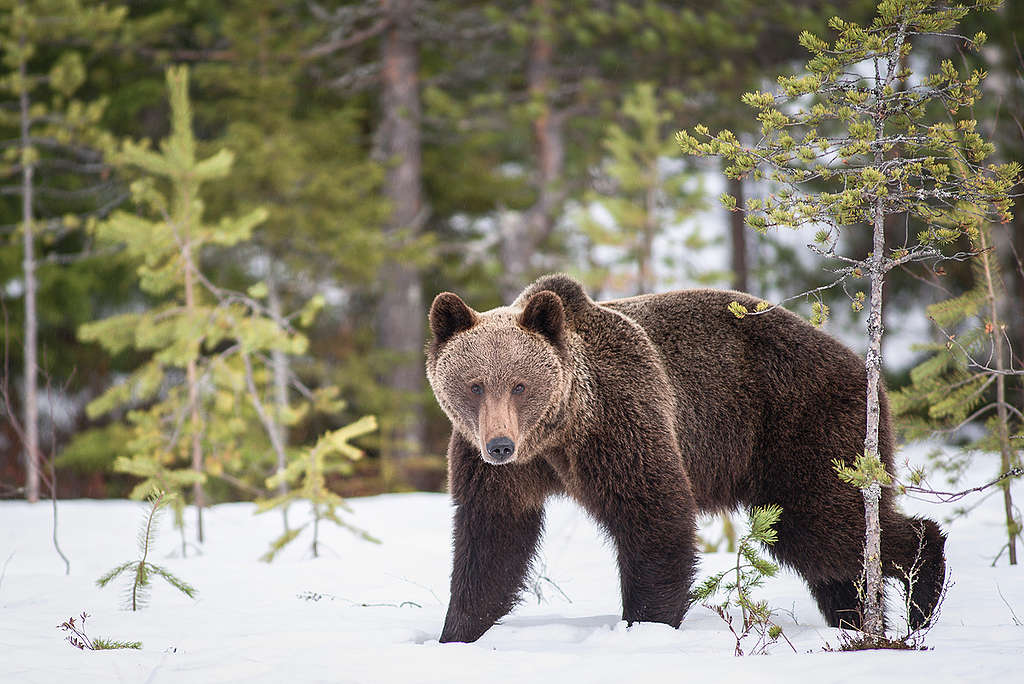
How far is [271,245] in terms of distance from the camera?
1415 cm

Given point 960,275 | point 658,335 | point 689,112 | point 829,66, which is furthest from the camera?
point 689,112

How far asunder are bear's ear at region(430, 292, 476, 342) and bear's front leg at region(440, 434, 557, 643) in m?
0.55

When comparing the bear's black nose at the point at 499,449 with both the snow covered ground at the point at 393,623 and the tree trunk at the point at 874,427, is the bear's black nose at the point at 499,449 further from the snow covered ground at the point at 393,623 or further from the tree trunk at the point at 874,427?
the tree trunk at the point at 874,427

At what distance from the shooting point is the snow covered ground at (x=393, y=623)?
149 inches

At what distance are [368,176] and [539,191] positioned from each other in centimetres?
324

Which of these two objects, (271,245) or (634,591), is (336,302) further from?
(634,591)

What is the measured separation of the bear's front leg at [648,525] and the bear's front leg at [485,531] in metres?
0.38

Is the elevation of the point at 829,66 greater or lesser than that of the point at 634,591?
greater

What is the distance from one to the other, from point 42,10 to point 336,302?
7.58 m

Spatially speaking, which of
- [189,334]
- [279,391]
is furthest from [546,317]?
[279,391]

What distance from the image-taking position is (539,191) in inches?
643

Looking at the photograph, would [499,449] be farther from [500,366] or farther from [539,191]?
[539,191]

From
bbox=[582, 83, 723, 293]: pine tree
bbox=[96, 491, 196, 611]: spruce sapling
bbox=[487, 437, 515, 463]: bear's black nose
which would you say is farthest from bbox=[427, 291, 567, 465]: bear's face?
bbox=[582, 83, 723, 293]: pine tree

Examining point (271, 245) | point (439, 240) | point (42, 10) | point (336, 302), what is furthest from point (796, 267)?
point (42, 10)
